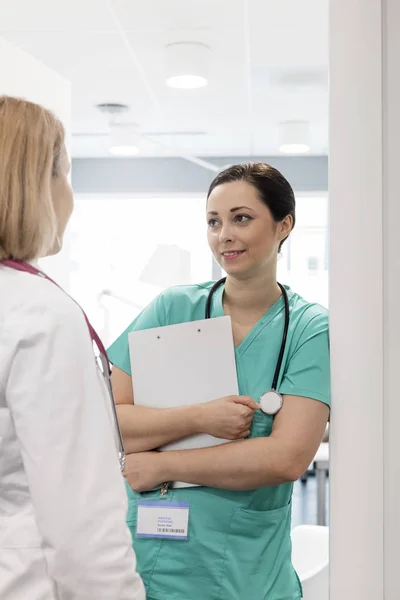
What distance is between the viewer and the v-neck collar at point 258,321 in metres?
1.46

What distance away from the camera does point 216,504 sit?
1375 millimetres

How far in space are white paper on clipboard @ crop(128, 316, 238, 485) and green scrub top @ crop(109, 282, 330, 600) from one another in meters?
0.06

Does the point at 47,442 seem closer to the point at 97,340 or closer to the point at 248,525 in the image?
the point at 97,340

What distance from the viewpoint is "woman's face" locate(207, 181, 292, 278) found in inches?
57.5

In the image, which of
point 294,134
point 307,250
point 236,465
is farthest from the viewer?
point 307,250

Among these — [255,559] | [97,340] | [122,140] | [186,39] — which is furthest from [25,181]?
[122,140]

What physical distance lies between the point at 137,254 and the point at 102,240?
1.03 ft

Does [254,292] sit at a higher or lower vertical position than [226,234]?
lower

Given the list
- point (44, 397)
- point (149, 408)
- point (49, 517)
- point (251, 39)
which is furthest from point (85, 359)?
point (251, 39)

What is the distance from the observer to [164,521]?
136 centimetres

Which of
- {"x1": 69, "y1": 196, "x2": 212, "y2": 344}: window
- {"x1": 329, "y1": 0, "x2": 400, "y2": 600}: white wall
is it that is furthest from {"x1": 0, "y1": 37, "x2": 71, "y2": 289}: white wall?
{"x1": 69, "y1": 196, "x2": 212, "y2": 344}: window

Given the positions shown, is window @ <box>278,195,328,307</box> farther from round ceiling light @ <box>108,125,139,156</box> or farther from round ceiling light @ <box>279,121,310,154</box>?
round ceiling light @ <box>108,125,139,156</box>

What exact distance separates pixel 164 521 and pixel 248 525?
0.48ft

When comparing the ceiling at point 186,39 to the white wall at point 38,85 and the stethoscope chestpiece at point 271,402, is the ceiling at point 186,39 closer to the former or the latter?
the white wall at point 38,85
